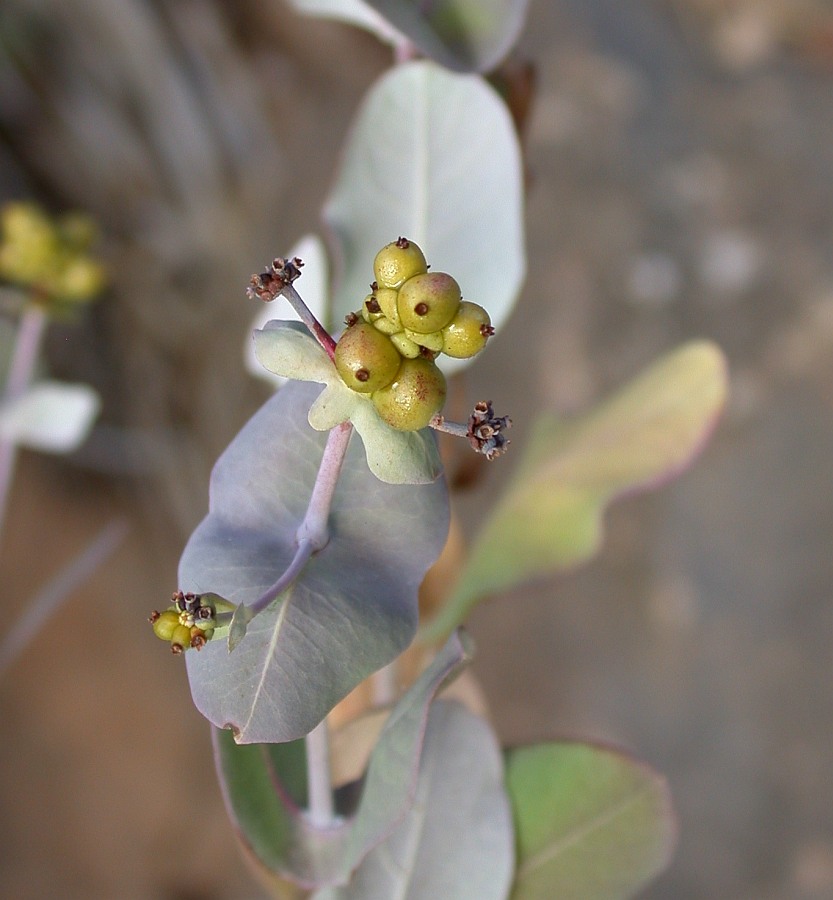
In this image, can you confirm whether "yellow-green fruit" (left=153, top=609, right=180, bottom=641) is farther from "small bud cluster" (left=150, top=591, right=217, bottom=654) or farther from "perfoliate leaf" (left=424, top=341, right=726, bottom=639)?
"perfoliate leaf" (left=424, top=341, right=726, bottom=639)

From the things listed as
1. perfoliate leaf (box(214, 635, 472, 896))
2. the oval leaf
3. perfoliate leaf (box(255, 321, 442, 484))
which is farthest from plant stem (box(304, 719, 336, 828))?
the oval leaf

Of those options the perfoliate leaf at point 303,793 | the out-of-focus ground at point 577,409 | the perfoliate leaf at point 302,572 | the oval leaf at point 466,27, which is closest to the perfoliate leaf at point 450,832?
the perfoliate leaf at point 303,793

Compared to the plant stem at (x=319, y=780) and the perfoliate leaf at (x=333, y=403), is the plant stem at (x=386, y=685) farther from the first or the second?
the perfoliate leaf at (x=333, y=403)

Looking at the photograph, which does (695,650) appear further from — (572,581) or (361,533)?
Answer: (361,533)

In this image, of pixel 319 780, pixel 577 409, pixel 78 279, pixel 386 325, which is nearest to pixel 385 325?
pixel 386 325

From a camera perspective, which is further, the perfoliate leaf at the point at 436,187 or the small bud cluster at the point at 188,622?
the perfoliate leaf at the point at 436,187

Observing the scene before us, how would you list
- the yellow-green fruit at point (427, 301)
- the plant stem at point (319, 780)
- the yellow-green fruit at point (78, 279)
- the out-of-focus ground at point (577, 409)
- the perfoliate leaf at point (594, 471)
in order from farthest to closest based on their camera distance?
the out-of-focus ground at point (577, 409), the yellow-green fruit at point (78, 279), the perfoliate leaf at point (594, 471), the plant stem at point (319, 780), the yellow-green fruit at point (427, 301)
